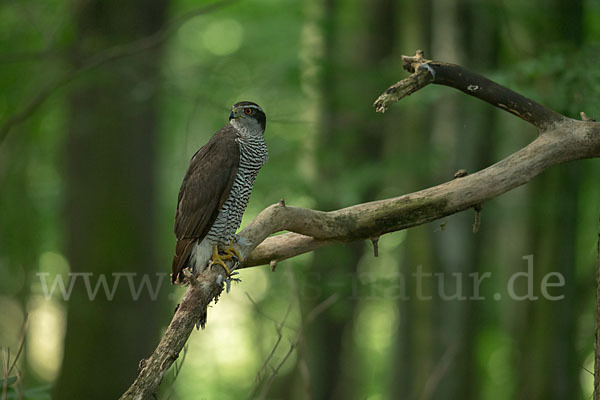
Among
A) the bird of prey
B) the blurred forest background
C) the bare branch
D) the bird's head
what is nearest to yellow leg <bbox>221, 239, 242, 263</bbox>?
the bird of prey

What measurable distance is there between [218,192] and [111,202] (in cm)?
377

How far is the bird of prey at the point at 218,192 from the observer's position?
13.0 feet

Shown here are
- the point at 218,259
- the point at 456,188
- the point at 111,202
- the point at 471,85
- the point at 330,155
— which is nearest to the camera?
the point at 471,85

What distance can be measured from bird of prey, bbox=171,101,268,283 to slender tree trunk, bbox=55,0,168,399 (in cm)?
318

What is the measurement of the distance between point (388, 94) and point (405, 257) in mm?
5706

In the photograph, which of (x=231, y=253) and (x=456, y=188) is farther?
(x=231, y=253)

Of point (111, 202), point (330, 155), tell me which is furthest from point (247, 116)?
point (330, 155)

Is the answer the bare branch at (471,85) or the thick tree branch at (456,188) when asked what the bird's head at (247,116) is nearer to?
the thick tree branch at (456,188)

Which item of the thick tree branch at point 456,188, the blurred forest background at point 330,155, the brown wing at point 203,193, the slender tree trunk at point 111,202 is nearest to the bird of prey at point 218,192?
the brown wing at point 203,193

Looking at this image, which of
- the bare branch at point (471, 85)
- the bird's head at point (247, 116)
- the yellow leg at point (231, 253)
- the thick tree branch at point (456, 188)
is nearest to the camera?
the bare branch at point (471, 85)

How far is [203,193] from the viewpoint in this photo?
157 inches

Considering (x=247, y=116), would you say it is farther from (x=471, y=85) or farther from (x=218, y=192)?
(x=471, y=85)

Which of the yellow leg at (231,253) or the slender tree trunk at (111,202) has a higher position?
the slender tree trunk at (111,202)

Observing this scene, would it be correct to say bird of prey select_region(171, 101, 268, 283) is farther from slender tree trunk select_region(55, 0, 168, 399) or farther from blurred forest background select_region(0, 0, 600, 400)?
slender tree trunk select_region(55, 0, 168, 399)
